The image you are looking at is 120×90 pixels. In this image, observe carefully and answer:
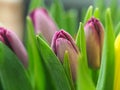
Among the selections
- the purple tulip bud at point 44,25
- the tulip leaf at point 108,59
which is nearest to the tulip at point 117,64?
the tulip leaf at point 108,59

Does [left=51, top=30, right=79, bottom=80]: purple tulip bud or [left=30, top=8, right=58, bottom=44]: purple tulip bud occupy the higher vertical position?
[left=30, top=8, right=58, bottom=44]: purple tulip bud

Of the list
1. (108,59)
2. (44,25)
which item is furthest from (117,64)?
(44,25)

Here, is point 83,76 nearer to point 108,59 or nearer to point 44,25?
point 108,59

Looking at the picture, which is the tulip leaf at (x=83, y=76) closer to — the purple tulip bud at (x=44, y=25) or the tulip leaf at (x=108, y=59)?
the tulip leaf at (x=108, y=59)

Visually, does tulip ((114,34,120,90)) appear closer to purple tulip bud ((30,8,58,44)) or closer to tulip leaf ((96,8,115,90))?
tulip leaf ((96,8,115,90))

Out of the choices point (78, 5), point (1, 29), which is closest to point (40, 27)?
point (1, 29)

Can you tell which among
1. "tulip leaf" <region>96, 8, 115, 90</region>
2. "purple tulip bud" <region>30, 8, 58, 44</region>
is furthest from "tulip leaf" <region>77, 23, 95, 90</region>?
"purple tulip bud" <region>30, 8, 58, 44</region>
